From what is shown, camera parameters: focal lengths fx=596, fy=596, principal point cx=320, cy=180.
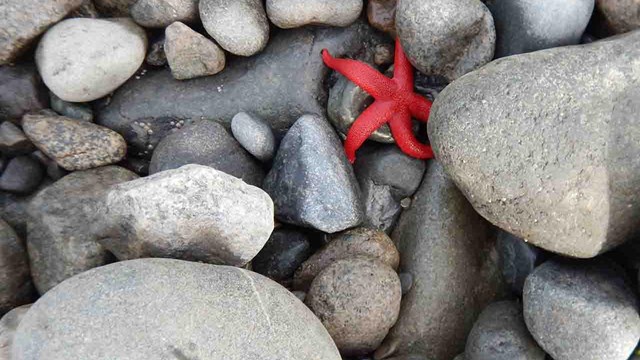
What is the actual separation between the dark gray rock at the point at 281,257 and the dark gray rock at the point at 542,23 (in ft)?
5.35

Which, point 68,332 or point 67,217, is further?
point 67,217

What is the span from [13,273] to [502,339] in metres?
2.57

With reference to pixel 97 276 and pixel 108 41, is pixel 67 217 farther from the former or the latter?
pixel 108 41

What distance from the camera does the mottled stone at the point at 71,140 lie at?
10.7 feet

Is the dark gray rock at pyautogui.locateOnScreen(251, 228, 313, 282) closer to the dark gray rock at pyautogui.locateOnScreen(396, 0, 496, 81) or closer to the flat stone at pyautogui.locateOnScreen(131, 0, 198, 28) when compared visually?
the dark gray rock at pyautogui.locateOnScreen(396, 0, 496, 81)

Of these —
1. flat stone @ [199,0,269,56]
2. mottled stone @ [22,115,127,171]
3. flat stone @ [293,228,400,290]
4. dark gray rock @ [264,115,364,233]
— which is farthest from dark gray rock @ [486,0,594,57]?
mottled stone @ [22,115,127,171]

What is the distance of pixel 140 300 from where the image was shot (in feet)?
7.84

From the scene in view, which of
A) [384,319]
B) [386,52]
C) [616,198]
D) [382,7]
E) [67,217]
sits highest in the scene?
[382,7]

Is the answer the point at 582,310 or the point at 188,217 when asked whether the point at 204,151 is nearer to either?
the point at 188,217

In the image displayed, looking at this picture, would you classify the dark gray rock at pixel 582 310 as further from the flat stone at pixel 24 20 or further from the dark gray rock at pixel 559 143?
the flat stone at pixel 24 20

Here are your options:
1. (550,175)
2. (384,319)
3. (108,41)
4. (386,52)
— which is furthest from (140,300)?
(386,52)

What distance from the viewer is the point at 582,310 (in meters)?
2.77

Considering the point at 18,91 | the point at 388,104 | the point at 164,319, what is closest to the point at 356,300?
the point at 164,319

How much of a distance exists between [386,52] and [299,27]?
0.56 meters
